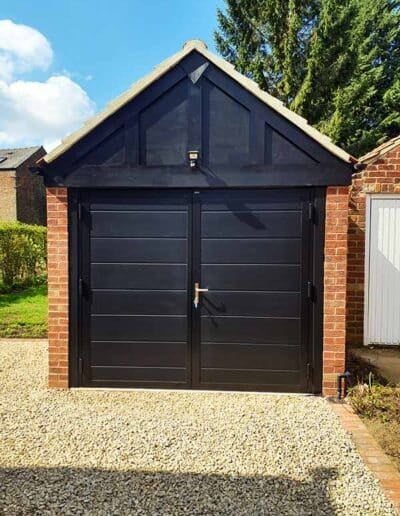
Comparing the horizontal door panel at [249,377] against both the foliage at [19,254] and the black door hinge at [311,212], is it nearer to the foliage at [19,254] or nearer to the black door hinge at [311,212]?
the black door hinge at [311,212]

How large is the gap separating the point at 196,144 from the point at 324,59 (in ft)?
50.8

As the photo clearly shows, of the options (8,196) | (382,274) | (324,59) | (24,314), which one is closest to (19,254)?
(24,314)

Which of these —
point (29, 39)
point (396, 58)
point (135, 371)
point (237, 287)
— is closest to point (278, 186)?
point (237, 287)

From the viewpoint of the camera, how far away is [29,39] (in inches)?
362

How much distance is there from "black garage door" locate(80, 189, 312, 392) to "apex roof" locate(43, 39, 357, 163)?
2.19 feet

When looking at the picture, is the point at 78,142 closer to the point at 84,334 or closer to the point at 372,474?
the point at 84,334

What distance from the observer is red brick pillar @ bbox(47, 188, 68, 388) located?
4.99m

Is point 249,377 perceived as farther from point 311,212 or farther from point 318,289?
point 311,212

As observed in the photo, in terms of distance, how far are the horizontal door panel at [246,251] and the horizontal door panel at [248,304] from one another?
400 millimetres

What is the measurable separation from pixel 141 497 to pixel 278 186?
3.41 meters

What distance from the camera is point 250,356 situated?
16.6 ft

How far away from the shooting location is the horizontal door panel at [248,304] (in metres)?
5.02

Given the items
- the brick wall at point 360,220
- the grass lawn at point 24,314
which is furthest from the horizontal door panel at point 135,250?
the grass lawn at point 24,314

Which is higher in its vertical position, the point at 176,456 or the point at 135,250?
the point at 135,250
